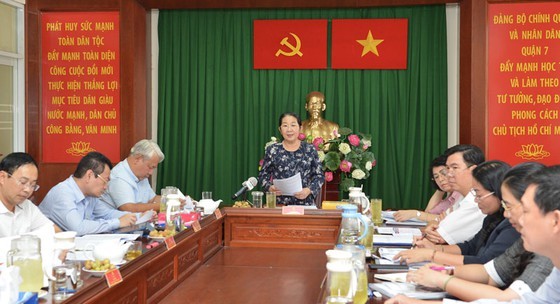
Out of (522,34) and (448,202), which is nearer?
(448,202)

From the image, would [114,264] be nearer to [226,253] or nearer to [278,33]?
[226,253]

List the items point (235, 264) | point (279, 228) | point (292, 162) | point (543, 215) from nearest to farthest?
point (543, 215) < point (235, 264) < point (279, 228) < point (292, 162)

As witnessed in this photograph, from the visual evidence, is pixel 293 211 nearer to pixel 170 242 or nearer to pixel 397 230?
pixel 397 230

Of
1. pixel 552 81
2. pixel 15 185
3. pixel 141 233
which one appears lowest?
pixel 141 233

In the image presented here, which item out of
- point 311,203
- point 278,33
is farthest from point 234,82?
point 311,203

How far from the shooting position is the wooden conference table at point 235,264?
6.93 feet

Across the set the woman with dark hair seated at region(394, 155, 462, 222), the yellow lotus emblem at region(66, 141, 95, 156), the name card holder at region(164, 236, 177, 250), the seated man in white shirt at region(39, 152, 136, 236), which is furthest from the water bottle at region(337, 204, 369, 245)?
the yellow lotus emblem at region(66, 141, 95, 156)

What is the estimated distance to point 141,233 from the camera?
2668 mm

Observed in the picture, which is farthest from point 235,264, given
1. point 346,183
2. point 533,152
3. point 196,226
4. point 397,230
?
point 533,152

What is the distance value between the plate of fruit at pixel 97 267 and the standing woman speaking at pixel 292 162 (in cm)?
229

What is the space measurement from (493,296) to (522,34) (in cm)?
394

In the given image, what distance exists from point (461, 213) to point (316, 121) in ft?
9.97

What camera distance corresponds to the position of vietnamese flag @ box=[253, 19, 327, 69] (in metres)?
5.95

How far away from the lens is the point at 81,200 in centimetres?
317
